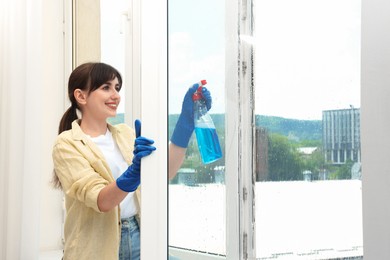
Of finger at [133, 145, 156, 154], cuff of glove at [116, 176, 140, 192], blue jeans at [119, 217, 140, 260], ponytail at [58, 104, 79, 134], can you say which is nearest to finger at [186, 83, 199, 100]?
finger at [133, 145, 156, 154]

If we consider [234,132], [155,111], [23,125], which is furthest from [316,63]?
[23,125]

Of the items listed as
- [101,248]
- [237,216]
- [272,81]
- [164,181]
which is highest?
[272,81]

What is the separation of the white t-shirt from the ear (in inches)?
5.9

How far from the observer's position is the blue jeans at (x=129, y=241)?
1.57 m

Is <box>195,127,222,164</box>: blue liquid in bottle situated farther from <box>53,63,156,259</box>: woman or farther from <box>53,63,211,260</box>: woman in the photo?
<box>53,63,156,259</box>: woman

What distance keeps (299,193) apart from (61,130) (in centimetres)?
100

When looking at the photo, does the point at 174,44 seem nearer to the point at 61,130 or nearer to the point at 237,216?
the point at 237,216

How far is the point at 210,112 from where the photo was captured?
4.43 feet

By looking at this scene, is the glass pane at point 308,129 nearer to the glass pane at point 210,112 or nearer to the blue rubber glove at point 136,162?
the glass pane at point 210,112

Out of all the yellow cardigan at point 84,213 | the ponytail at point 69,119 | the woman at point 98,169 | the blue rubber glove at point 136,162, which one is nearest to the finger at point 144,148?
the blue rubber glove at point 136,162

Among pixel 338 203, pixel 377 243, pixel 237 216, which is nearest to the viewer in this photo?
pixel 377 243

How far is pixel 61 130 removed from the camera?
1.81 meters

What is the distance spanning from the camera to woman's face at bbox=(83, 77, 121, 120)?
5.51ft

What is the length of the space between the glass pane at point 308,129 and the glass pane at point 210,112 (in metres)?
0.14
